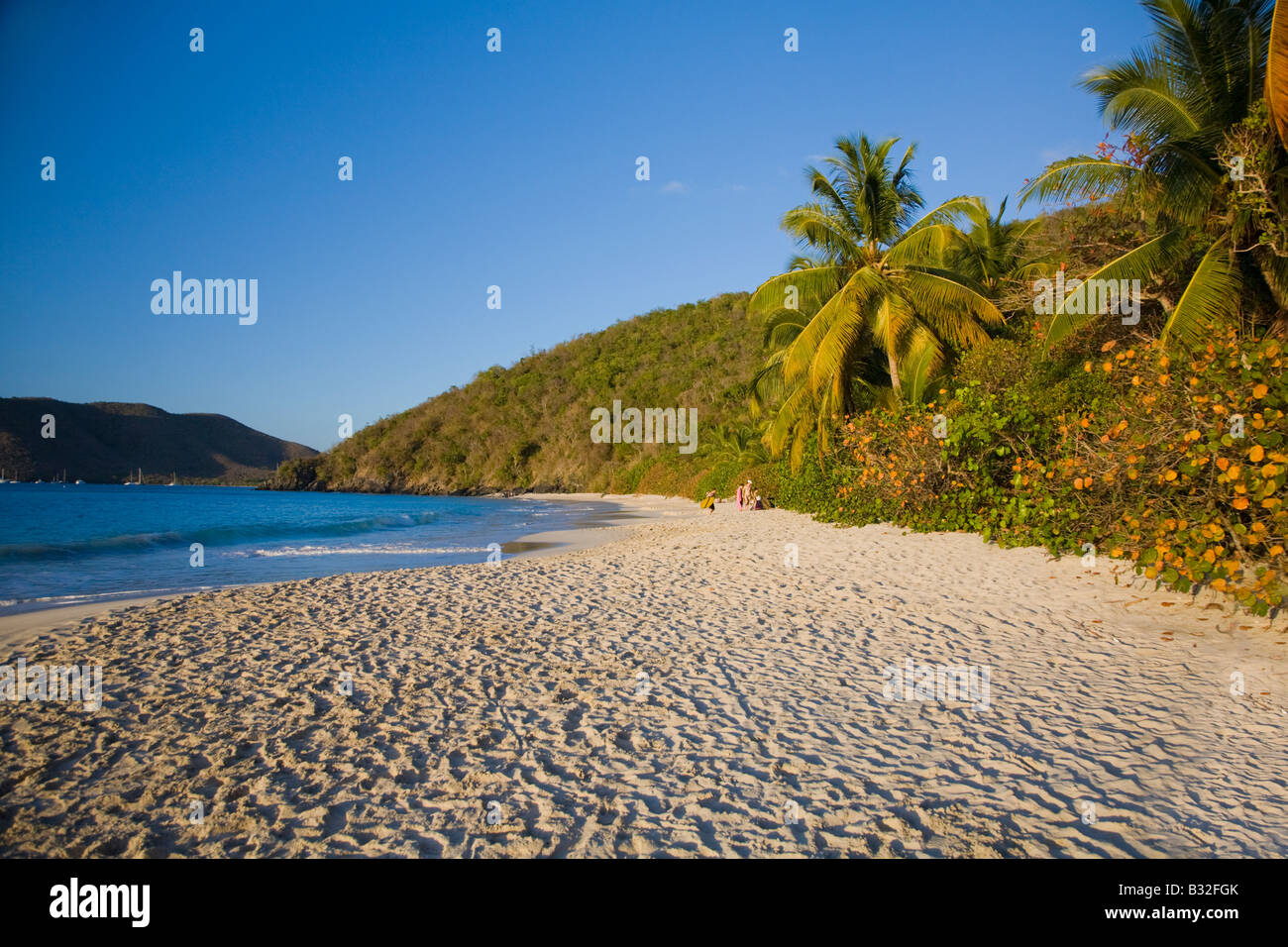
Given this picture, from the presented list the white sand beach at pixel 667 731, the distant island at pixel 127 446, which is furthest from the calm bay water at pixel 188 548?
the distant island at pixel 127 446

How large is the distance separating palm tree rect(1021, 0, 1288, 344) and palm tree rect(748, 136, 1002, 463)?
426 centimetres

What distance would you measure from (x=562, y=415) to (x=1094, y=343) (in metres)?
49.0

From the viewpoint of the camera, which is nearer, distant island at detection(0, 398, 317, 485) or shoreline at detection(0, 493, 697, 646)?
shoreline at detection(0, 493, 697, 646)

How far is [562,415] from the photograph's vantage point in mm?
58000

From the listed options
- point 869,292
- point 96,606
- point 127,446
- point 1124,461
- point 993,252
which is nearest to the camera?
point 1124,461

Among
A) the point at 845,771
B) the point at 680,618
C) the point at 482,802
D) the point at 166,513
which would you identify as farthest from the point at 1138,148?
the point at 166,513

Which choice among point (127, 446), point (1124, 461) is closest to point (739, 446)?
point (1124, 461)

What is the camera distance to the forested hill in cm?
4844

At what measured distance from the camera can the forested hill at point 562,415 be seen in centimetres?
4844

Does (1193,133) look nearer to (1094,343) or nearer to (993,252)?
(1094,343)

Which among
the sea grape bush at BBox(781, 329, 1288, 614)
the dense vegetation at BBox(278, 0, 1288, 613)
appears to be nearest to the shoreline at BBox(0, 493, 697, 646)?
the dense vegetation at BBox(278, 0, 1288, 613)

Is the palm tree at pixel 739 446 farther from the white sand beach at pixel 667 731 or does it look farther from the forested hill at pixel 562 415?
the white sand beach at pixel 667 731

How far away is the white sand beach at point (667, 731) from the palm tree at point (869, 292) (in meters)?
8.01

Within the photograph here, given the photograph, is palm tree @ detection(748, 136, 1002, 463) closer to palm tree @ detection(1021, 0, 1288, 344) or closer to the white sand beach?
palm tree @ detection(1021, 0, 1288, 344)
